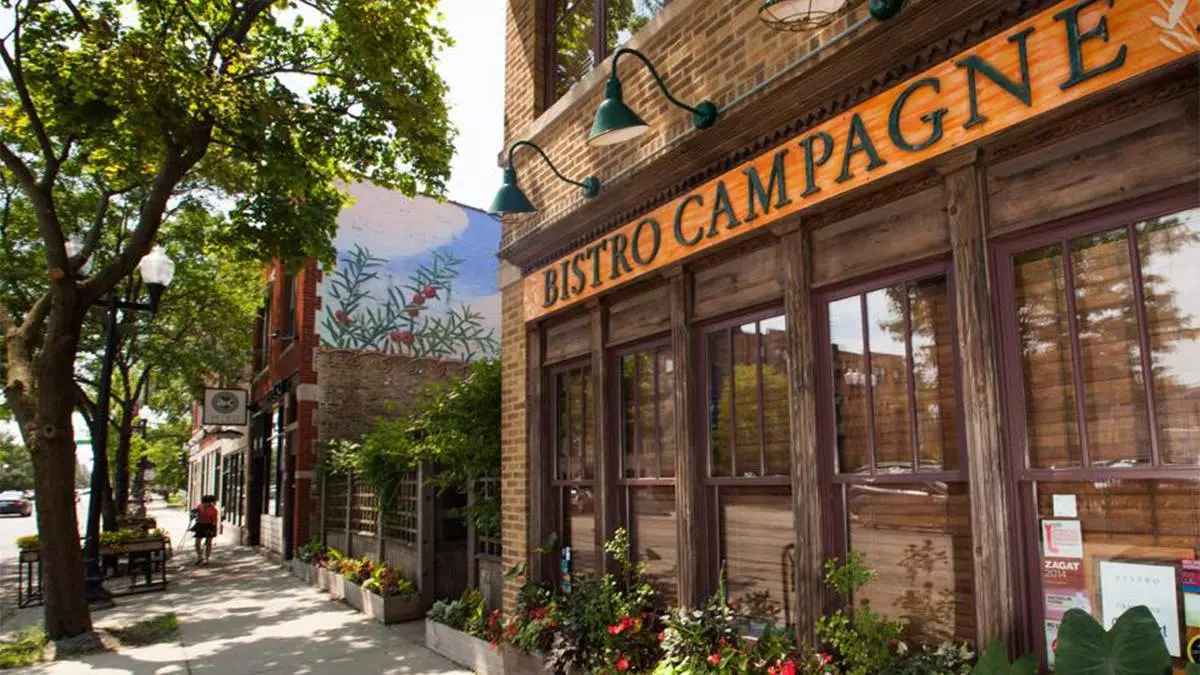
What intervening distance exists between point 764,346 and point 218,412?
20.1 m

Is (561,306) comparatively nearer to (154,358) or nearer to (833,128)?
(833,128)

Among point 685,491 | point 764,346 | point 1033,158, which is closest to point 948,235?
point 1033,158

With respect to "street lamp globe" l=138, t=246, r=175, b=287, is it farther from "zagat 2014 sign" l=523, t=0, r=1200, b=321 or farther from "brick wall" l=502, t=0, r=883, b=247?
"zagat 2014 sign" l=523, t=0, r=1200, b=321

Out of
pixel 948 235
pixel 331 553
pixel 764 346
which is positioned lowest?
pixel 331 553

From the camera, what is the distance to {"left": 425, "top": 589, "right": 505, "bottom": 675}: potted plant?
7.44 meters

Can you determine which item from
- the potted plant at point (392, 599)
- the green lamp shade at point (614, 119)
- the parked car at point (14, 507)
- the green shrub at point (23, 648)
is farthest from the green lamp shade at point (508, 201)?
the parked car at point (14, 507)

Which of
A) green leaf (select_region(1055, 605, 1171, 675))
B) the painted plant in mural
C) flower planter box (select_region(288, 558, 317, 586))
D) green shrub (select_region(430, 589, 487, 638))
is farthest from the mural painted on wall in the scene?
green leaf (select_region(1055, 605, 1171, 675))

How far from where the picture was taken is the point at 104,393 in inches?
535

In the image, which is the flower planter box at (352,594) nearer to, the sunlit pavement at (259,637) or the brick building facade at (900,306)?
the sunlit pavement at (259,637)

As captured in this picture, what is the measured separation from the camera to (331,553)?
1388 cm

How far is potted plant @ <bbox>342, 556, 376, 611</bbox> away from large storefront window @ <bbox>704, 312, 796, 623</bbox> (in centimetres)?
801

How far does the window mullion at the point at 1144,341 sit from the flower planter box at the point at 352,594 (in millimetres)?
10693

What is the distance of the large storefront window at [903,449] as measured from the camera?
391cm

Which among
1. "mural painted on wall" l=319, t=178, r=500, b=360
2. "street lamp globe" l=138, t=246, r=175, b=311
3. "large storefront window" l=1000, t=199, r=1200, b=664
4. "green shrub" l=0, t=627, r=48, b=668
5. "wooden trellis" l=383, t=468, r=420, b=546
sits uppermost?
"mural painted on wall" l=319, t=178, r=500, b=360
